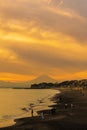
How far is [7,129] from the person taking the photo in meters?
41.2

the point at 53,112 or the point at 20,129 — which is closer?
the point at 20,129

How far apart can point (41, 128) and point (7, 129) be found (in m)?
4.50

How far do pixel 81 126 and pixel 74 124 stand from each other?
82.9 inches

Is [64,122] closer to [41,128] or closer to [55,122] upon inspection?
[55,122]

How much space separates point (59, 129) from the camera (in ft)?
130

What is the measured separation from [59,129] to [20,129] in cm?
457

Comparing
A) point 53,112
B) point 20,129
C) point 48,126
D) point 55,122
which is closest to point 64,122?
point 55,122

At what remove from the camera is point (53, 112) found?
59.2m

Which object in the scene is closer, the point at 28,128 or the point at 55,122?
the point at 28,128

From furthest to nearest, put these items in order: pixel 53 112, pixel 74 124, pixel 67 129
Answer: pixel 53 112, pixel 74 124, pixel 67 129

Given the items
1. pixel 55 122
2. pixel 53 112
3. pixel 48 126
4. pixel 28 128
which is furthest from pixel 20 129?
pixel 53 112

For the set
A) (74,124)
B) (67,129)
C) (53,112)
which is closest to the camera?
(67,129)

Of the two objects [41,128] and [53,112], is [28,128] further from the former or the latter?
[53,112]

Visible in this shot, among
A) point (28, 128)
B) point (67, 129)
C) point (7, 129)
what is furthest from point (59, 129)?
point (7, 129)
